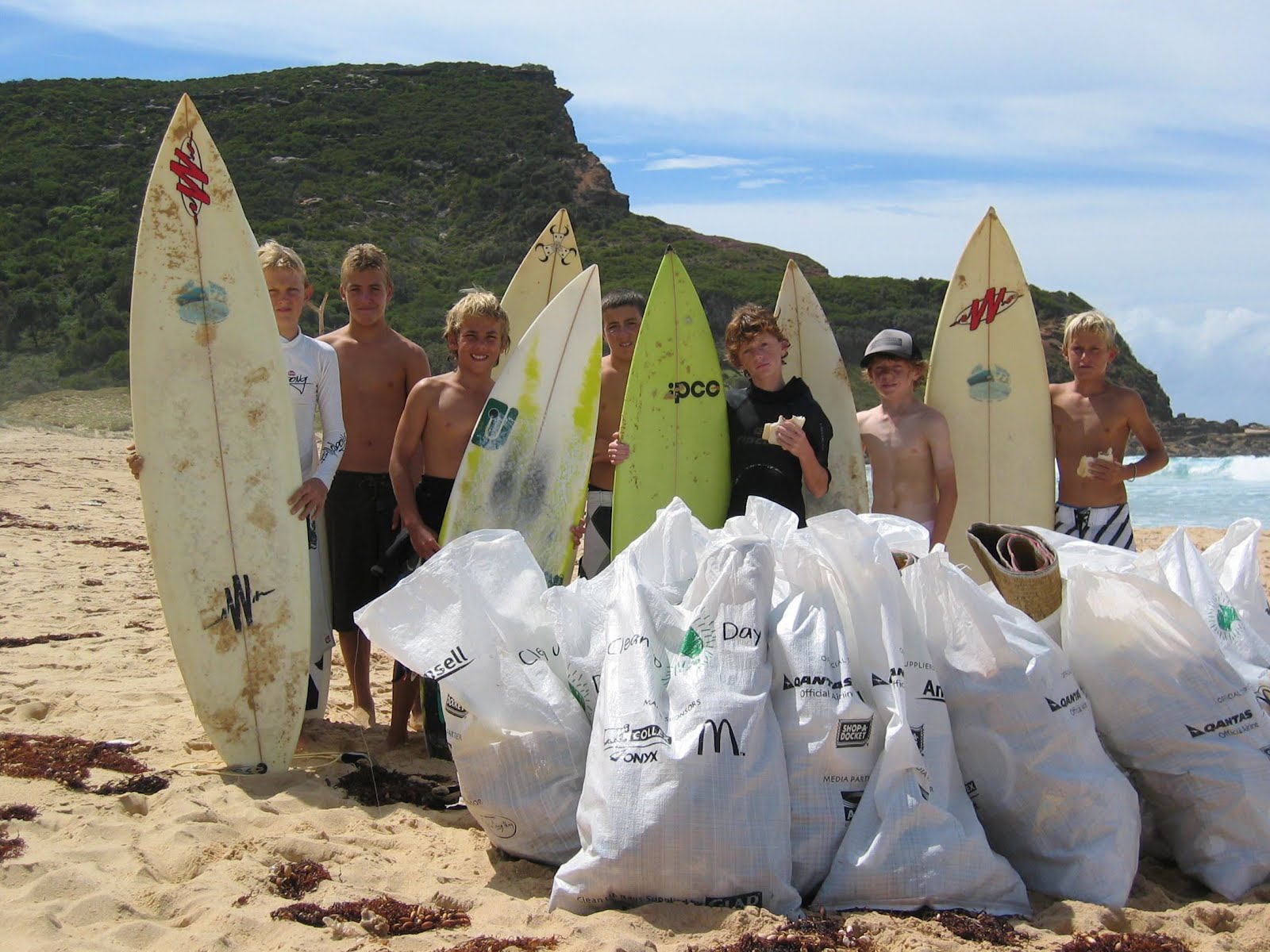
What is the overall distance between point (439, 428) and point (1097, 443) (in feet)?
8.86

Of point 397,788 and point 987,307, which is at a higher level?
point 987,307

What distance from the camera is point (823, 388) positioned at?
189 inches

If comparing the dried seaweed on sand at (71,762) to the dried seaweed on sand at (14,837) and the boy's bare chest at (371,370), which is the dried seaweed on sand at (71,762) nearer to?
the dried seaweed on sand at (14,837)

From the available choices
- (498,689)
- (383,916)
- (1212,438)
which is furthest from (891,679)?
(1212,438)

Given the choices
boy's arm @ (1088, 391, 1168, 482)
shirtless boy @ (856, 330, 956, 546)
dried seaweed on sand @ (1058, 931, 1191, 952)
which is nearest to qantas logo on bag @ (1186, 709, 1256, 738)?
dried seaweed on sand @ (1058, 931, 1191, 952)

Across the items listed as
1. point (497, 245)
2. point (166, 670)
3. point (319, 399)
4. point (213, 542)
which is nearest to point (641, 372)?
point (319, 399)

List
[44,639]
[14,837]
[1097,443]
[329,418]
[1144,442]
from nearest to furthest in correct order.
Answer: [14,837], [329,418], [1144,442], [1097,443], [44,639]

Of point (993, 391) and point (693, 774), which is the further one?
point (993, 391)

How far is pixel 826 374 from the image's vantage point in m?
4.82

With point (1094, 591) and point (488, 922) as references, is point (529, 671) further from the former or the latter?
point (1094, 591)

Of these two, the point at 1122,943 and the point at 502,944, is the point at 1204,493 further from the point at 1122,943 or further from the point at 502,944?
the point at 502,944

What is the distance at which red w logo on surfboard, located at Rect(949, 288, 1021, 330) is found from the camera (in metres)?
4.99

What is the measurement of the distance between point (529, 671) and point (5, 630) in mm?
3537

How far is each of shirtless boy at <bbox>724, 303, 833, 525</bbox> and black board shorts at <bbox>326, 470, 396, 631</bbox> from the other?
1313 mm
